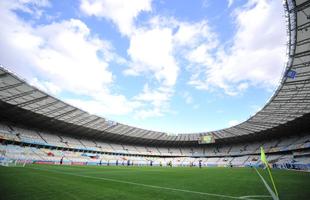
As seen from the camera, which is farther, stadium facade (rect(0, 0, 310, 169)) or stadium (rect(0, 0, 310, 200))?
stadium facade (rect(0, 0, 310, 169))

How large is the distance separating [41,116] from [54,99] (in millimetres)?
8124

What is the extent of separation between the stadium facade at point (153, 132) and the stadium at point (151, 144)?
0.09m

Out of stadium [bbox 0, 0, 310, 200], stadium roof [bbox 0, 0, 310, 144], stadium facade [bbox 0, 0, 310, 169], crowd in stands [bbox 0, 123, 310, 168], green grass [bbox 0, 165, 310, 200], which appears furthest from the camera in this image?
crowd in stands [bbox 0, 123, 310, 168]

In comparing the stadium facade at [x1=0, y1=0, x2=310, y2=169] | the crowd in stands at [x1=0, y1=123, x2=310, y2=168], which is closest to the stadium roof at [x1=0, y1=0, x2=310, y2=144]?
the stadium facade at [x1=0, y1=0, x2=310, y2=169]

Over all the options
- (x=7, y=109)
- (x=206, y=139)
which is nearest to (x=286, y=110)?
(x=206, y=139)

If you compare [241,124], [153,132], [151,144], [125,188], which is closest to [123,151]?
[153,132]

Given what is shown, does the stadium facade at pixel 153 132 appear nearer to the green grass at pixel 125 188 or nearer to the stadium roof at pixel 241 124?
the stadium roof at pixel 241 124

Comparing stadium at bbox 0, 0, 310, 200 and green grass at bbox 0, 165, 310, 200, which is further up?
stadium at bbox 0, 0, 310, 200

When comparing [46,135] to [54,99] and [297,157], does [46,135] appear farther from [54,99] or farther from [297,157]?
[297,157]

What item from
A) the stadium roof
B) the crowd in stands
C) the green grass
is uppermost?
the stadium roof

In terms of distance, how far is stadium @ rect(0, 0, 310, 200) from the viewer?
43.6 ft

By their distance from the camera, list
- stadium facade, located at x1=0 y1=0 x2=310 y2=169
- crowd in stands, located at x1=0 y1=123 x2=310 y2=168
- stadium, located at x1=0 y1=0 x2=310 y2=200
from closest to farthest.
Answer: stadium, located at x1=0 y1=0 x2=310 y2=200 < stadium facade, located at x1=0 y1=0 x2=310 y2=169 < crowd in stands, located at x1=0 y1=123 x2=310 y2=168

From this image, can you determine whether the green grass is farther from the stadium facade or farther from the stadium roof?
the stadium facade

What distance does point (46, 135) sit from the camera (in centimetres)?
5019
